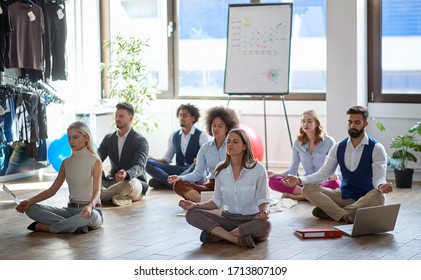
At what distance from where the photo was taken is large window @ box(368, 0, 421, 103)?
799 cm

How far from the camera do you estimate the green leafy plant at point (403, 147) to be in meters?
7.34

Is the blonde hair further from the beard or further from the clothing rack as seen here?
the clothing rack

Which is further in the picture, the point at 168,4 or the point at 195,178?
the point at 168,4

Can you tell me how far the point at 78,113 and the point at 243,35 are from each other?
80.7 inches

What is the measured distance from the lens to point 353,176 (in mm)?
5723

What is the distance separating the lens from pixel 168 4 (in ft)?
30.9

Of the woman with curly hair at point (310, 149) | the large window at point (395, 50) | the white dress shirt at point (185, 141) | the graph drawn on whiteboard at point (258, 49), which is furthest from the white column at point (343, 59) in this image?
the white dress shirt at point (185, 141)

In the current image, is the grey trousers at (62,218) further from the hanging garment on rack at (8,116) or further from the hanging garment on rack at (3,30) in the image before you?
the hanging garment on rack at (3,30)

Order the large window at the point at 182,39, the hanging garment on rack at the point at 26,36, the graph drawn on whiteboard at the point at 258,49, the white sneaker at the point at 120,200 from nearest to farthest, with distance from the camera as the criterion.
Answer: the white sneaker at the point at 120,200 → the hanging garment on rack at the point at 26,36 → the graph drawn on whiteboard at the point at 258,49 → the large window at the point at 182,39

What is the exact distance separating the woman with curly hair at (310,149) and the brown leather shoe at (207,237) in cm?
172

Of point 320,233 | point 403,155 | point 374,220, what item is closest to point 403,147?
point 403,155

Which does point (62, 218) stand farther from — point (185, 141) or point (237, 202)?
point (185, 141)
